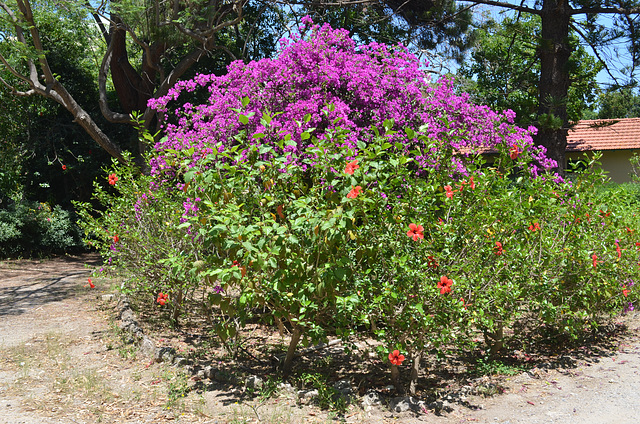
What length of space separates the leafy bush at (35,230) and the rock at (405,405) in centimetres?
930

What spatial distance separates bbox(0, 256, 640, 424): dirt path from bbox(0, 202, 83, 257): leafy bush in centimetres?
576

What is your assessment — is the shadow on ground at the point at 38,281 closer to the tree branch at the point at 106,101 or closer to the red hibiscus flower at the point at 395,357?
the tree branch at the point at 106,101

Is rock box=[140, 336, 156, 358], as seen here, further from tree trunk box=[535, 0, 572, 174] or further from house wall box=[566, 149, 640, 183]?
house wall box=[566, 149, 640, 183]

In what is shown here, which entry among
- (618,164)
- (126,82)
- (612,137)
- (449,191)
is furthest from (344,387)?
(618,164)

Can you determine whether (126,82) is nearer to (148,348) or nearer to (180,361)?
(148,348)

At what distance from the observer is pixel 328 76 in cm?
579

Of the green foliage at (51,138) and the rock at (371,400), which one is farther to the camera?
the green foliage at (51,138)

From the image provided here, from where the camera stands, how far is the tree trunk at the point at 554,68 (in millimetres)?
→ 10625

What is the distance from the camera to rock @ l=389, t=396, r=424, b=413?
359cm

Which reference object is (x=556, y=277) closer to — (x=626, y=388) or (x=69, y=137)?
(x=626, y=388)

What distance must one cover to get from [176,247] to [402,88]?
10.3 ft

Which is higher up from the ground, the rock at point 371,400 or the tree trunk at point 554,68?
the tree trunk at point 554,68

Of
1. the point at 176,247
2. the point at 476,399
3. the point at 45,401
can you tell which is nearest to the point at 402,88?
the point at 176,247

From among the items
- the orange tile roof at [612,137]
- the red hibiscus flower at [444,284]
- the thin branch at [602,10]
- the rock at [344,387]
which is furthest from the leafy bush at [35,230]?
the orange tile roof at [612,137]
